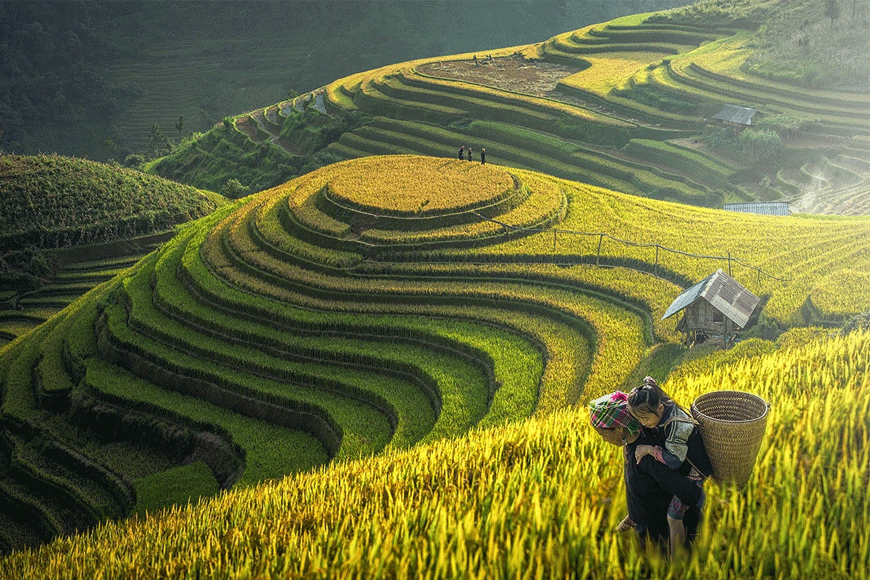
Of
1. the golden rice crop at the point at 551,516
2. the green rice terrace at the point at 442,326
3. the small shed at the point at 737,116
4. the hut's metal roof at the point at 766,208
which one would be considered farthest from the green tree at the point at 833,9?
the golden rice crop at the point at 551,516

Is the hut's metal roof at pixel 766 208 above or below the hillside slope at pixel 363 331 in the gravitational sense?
above

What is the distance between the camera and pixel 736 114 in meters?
40.5

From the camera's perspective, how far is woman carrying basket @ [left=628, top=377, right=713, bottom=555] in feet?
15.6

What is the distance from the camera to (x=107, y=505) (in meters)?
18.4

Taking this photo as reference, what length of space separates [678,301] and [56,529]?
15.4m

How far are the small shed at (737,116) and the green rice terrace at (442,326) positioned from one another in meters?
0.30

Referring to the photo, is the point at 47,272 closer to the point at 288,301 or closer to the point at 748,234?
the point at 288,301

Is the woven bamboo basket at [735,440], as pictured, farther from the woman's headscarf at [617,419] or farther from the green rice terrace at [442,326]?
the woman's headscarf at [617,419]

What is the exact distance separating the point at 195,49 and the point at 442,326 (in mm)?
102095

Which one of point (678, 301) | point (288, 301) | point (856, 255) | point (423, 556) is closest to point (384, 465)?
point (423, 556)

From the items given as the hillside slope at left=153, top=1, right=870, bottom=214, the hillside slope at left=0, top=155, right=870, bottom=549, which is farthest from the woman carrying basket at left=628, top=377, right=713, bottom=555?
the hillside slope at left=153, top=1, right=870, bottom=214

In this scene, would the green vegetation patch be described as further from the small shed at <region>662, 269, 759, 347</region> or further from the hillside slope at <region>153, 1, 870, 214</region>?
the hillside slope at <region>153, 1, 870, 214</region>

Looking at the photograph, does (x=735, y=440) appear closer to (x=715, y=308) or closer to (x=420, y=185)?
(x=715, y=308)

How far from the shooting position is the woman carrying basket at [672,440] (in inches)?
187
